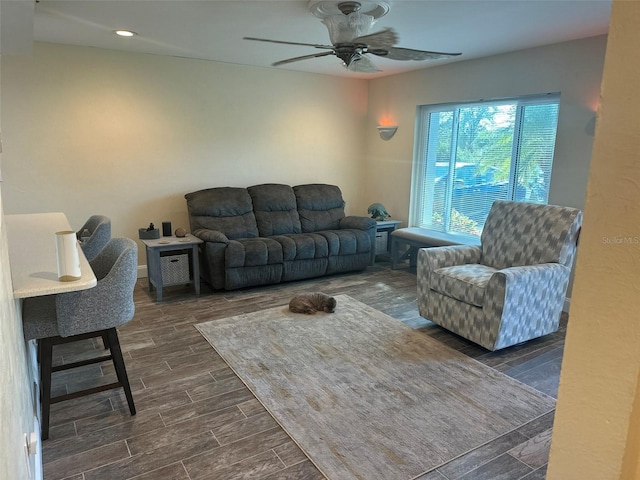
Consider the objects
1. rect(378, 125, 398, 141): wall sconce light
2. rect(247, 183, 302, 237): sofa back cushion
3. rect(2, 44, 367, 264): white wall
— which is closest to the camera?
rect(2, 44, 367, 264): white wall

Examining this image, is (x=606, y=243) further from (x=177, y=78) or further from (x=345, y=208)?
(x=345, y=208)

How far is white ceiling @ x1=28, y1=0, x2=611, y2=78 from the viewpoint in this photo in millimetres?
3002

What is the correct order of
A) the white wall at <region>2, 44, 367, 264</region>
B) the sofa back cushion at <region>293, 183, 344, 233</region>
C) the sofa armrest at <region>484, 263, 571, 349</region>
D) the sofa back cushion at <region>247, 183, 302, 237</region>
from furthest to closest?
the sofa back cushion at <region>293, 183, 344, 233</region>, the sofa back cushion at <region>247, 183, 302, 237</region>, the white wall at <region>2, 44, 367, 264</region>, the sofa armrest at <region>484, 263, 571, 349</region>

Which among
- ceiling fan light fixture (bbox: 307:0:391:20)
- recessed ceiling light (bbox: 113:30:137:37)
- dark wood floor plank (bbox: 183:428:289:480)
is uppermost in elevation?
recessed ceiling light (bbox: 113:30:137:37)

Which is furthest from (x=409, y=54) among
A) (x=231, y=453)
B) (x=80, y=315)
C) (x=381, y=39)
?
(x=231, y=453)

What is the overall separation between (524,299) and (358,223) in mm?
2553

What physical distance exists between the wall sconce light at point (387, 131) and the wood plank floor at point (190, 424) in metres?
2.94

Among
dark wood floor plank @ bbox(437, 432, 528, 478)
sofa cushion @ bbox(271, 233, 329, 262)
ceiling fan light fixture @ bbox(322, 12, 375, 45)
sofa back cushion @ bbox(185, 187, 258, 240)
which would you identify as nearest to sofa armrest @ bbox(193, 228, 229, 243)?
sofa back cushion @ bbox(185, 187, 258, 240)

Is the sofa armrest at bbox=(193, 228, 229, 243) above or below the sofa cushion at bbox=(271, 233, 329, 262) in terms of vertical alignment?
above

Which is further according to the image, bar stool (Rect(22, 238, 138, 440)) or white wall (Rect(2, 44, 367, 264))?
white wall (Rect(2, 44, 367, 264))

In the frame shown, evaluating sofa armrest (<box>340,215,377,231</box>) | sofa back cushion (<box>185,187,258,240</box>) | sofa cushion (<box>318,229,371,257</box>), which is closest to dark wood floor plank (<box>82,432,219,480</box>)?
sofa back cushion (<box>185,187,258,240</box>)

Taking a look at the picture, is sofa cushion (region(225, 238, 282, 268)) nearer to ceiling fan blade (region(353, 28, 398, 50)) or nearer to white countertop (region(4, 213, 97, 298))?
white countertop (region(4, 213, 97, 298))

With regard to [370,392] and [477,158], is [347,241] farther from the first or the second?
[370,392]

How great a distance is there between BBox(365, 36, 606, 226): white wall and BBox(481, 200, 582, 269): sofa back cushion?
62 cm
